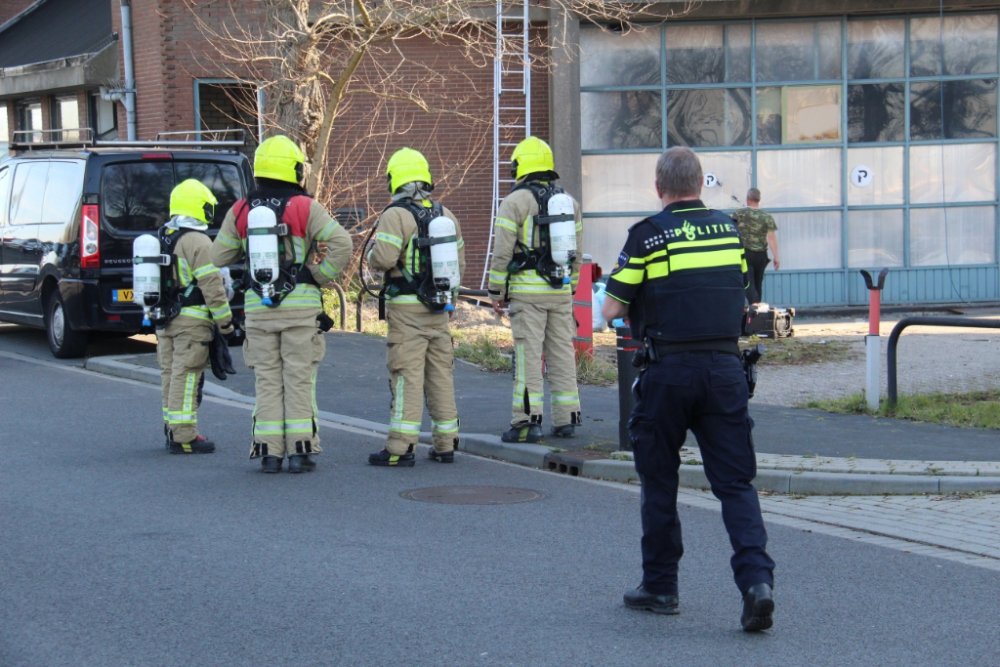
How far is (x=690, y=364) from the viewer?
4.74 m

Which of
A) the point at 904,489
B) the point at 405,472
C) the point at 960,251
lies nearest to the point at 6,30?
the point at 960,251

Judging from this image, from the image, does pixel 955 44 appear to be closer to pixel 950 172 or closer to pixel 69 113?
pixel 950 172

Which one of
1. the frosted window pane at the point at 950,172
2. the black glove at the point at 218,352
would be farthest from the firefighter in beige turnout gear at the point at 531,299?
the frosted window pane at the point at 950,172

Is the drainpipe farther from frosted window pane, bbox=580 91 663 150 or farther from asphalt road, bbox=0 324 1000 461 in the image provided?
frosted window pane, bbox=580 91 663 150

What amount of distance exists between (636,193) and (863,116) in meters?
3.63

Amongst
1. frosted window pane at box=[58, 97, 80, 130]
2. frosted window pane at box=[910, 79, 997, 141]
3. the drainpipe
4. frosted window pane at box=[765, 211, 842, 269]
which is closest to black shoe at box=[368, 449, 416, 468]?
frosted window pane at box=[765, 211, 842, 269]

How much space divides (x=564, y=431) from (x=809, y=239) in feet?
35.8

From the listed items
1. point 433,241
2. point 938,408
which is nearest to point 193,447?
point 433,241

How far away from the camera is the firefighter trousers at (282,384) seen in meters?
7.75

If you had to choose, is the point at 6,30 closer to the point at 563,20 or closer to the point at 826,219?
the point at 563,20

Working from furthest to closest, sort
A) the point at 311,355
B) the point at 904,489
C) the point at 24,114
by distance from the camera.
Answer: the point at 24,114, the point at 311,355, the point at 904,489

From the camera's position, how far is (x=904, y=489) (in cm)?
723

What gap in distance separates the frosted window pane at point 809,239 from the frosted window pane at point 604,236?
92.3 inches

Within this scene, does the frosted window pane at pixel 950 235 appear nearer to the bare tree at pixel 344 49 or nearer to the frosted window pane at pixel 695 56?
the frosted window pane at pixel 695 56
